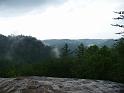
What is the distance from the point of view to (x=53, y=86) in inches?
913

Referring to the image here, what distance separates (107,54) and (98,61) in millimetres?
3639

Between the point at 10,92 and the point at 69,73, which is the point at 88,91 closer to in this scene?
the point at 10,92

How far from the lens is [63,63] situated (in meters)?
86.6

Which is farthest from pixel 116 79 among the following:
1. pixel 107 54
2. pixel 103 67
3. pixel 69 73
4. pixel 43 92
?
pixel 43 92

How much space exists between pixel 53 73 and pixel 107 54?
65.9 feet

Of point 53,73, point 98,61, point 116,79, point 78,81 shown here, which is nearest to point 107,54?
point 98,61

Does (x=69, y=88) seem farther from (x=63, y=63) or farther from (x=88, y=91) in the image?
(x=63, y=63)

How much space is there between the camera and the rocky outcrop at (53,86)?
2256 cm

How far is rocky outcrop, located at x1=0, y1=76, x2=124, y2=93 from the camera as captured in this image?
22.6m

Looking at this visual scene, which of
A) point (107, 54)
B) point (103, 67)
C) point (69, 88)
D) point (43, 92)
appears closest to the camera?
point (43, 92)

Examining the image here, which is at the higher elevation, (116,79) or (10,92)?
(10,92)

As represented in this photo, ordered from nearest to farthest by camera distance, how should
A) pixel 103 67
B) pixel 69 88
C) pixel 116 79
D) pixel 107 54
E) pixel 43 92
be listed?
1. pixel 43 92
2. pixel 69 88
3. pixel 116 79
4. pixel 103 67
5. pixel 107 54

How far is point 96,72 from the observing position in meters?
63.8

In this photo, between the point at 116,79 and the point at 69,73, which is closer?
the point at 116,79
